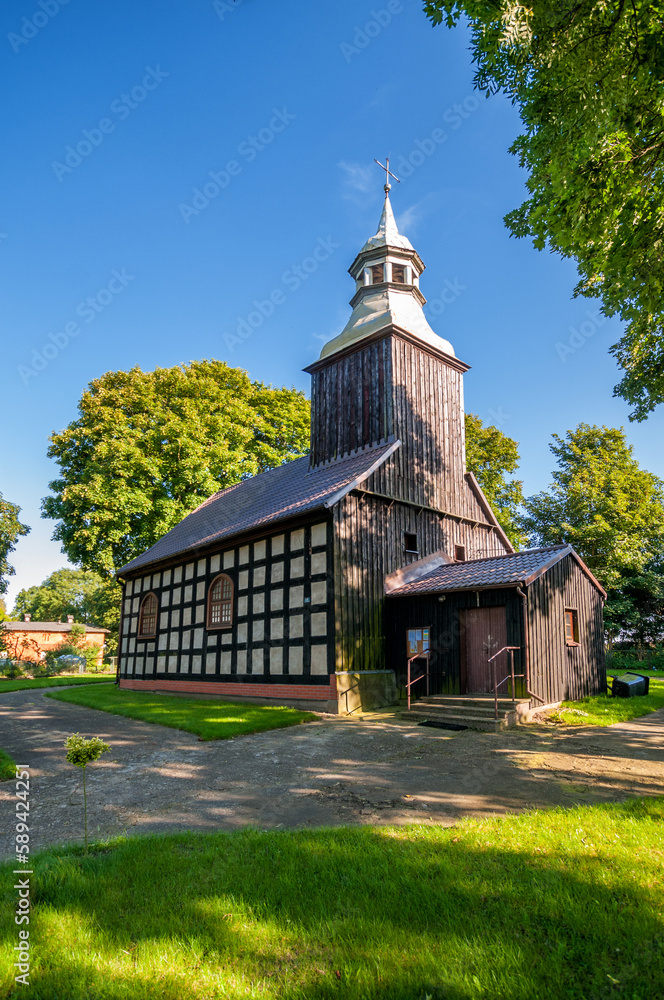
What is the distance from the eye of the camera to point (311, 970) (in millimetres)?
2955

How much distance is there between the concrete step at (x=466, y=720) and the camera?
412 inches

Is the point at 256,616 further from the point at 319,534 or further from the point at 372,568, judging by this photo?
the point at 372,568

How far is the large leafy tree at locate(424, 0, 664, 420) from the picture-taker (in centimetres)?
619

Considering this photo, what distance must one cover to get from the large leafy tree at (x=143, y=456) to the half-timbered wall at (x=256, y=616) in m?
5.56

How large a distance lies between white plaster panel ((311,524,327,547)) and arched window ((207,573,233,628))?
4.25 m

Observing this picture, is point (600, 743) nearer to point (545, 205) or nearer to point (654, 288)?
point (654, 288)

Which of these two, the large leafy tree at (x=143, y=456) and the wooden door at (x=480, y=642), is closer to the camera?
the wooden door at (x=480, y=642)

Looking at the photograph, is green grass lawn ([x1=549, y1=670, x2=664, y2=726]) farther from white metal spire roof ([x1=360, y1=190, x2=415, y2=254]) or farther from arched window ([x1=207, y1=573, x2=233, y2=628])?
white metal spire roof ([x1=360, y1=190, x2=415, y2=254])

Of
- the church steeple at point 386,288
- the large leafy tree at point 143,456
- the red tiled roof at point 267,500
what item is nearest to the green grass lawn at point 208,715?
the red tiled roof at point 267,500

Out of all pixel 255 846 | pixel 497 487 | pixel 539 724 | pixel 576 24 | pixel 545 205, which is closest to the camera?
pixel 255 846

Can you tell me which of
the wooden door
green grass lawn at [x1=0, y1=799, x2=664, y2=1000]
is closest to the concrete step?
the wooden door

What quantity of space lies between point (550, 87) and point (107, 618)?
65.0 metres

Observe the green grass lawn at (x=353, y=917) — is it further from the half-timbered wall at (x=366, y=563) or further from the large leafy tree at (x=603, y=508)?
the large leafy tree at (x=603, y=508)

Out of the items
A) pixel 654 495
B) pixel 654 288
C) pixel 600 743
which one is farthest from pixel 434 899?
pixel 654 495
